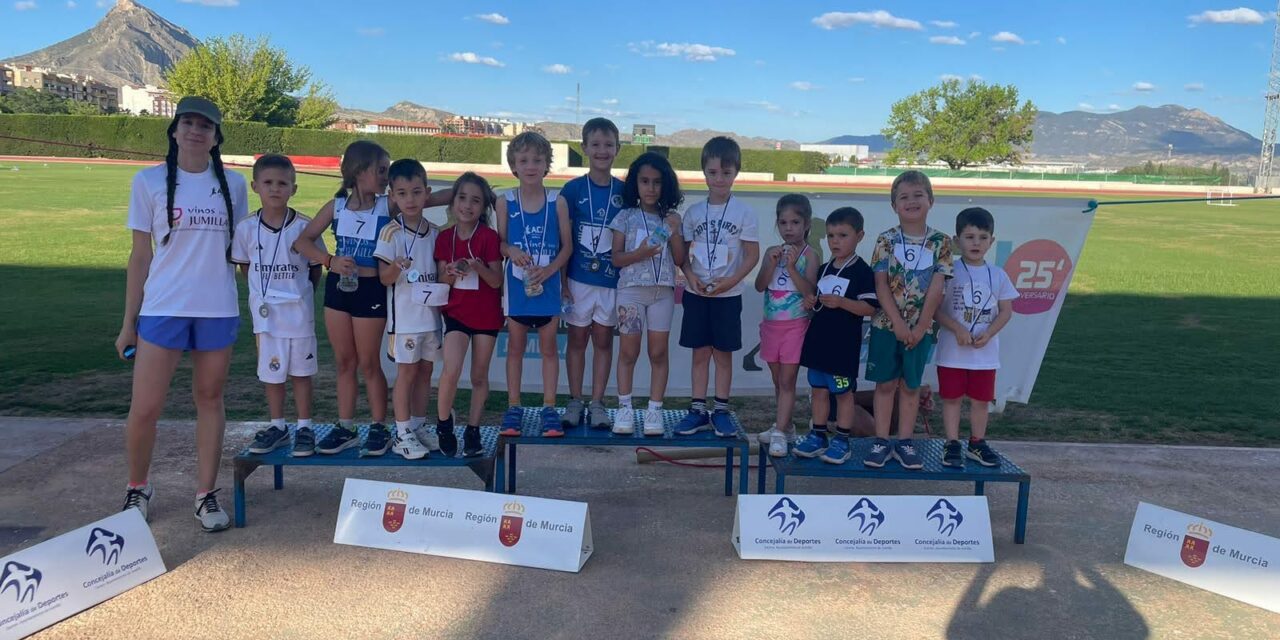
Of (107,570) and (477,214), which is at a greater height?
(477,214)

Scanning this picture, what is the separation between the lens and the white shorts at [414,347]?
4250 millimetres

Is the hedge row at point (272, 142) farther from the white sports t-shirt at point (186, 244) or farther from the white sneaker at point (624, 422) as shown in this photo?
the white sports t-shirt at point (186, 244)

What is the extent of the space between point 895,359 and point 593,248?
5.59 ft

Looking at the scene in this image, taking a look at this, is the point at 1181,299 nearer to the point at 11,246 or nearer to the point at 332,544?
the point at 332,544

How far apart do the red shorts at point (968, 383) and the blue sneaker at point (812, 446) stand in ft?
2.27

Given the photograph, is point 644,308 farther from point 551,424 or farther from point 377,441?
point 377,441

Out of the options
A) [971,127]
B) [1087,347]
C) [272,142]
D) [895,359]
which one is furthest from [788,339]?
[971,127]

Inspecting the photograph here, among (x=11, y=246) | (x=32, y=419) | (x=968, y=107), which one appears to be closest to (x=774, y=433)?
(x=32, y=419)

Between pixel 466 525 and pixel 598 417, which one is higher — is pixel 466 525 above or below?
Result: below

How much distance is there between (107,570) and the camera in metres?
3.36

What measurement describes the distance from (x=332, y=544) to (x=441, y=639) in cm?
108

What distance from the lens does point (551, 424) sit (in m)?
4.41

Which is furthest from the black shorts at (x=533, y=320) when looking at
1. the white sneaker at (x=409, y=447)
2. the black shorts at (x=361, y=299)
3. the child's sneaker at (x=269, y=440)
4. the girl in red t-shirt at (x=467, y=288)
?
the child's sneaker at (x=269, y=440)

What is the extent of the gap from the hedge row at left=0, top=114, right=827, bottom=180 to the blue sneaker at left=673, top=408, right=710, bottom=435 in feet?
134
